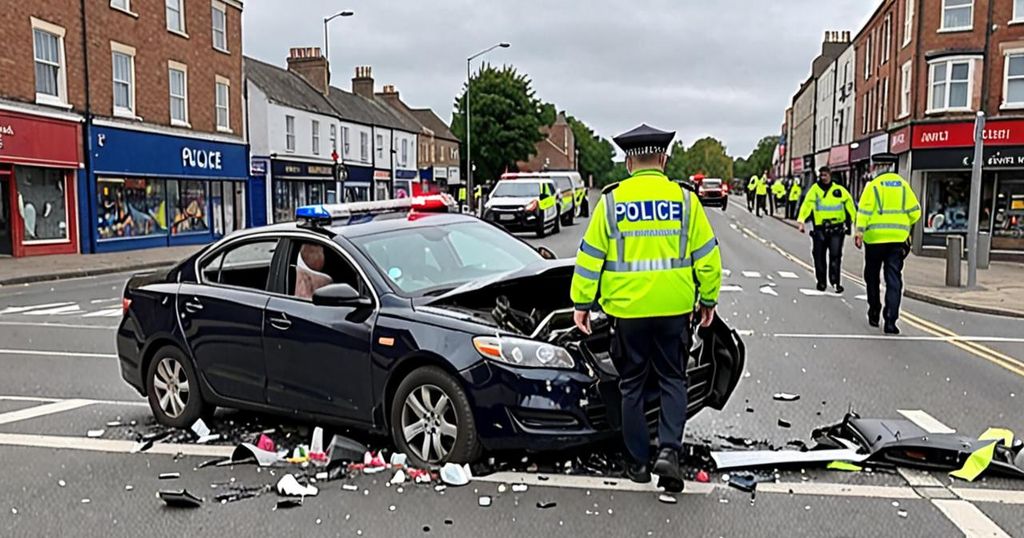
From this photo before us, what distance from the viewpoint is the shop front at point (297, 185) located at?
37.2 metres

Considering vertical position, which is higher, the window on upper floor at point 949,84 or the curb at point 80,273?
the window on upper floor at point 949,84

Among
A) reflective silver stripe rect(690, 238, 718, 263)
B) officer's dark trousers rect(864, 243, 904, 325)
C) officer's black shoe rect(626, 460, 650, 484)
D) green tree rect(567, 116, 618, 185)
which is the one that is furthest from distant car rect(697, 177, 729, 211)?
green tree rect(567, 116, 618, 185)

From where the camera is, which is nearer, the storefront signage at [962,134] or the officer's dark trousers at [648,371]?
the officer's dark trousers at [648,371]

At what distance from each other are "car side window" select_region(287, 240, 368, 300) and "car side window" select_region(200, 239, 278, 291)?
471mm

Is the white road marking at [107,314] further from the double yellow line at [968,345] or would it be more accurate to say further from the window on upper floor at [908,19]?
the window on upper floor at [908,19]

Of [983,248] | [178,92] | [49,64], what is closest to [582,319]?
[983,248]

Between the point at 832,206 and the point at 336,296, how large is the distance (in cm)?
1062

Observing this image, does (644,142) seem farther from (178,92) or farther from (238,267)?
(178,92)

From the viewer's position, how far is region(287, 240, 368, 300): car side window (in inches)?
225

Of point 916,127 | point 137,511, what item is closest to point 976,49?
point 916,127

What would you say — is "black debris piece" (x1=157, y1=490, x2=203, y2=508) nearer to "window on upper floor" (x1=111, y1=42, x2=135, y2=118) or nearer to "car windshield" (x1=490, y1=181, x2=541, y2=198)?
"window on upper floor" (x1=111, y1=42, x2=135, y2=118)

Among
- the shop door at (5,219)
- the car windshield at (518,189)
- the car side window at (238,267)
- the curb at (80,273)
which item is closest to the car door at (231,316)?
the car side window at (238,267)

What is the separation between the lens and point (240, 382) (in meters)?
5.84

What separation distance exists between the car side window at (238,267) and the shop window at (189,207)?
970 inches
